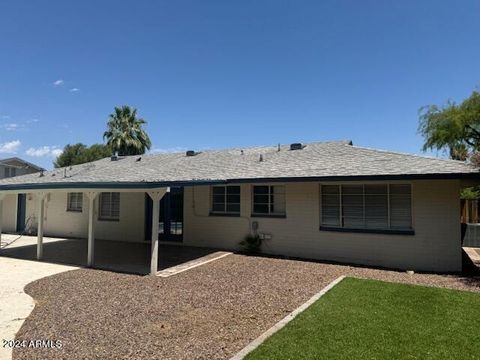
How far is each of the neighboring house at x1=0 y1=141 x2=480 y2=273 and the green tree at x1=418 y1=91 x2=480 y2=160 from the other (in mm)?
14390

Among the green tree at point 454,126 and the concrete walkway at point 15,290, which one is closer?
the concrete walkway at point 15,290

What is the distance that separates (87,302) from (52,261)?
18.2ft

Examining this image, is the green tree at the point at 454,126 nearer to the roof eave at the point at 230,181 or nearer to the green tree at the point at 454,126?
the green tree at the point at 454,126

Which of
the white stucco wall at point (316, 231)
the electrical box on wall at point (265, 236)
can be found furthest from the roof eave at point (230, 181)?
the electrical box on wall at point (265, 236)

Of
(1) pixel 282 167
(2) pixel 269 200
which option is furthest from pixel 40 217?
(1) pixel 282 167

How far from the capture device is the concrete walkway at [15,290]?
582cm

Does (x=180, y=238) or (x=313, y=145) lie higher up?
(x=313, y=145)

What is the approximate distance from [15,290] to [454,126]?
27.1 m

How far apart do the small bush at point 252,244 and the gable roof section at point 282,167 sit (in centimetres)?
220

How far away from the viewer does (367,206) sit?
37.3ft

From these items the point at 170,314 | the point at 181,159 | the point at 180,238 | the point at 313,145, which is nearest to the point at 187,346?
the point at 170,314

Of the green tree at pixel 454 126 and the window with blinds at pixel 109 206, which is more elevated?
the green tree at pixel 454 126

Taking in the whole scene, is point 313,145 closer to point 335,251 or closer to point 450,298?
point 335,251

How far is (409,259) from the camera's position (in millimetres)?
10594
